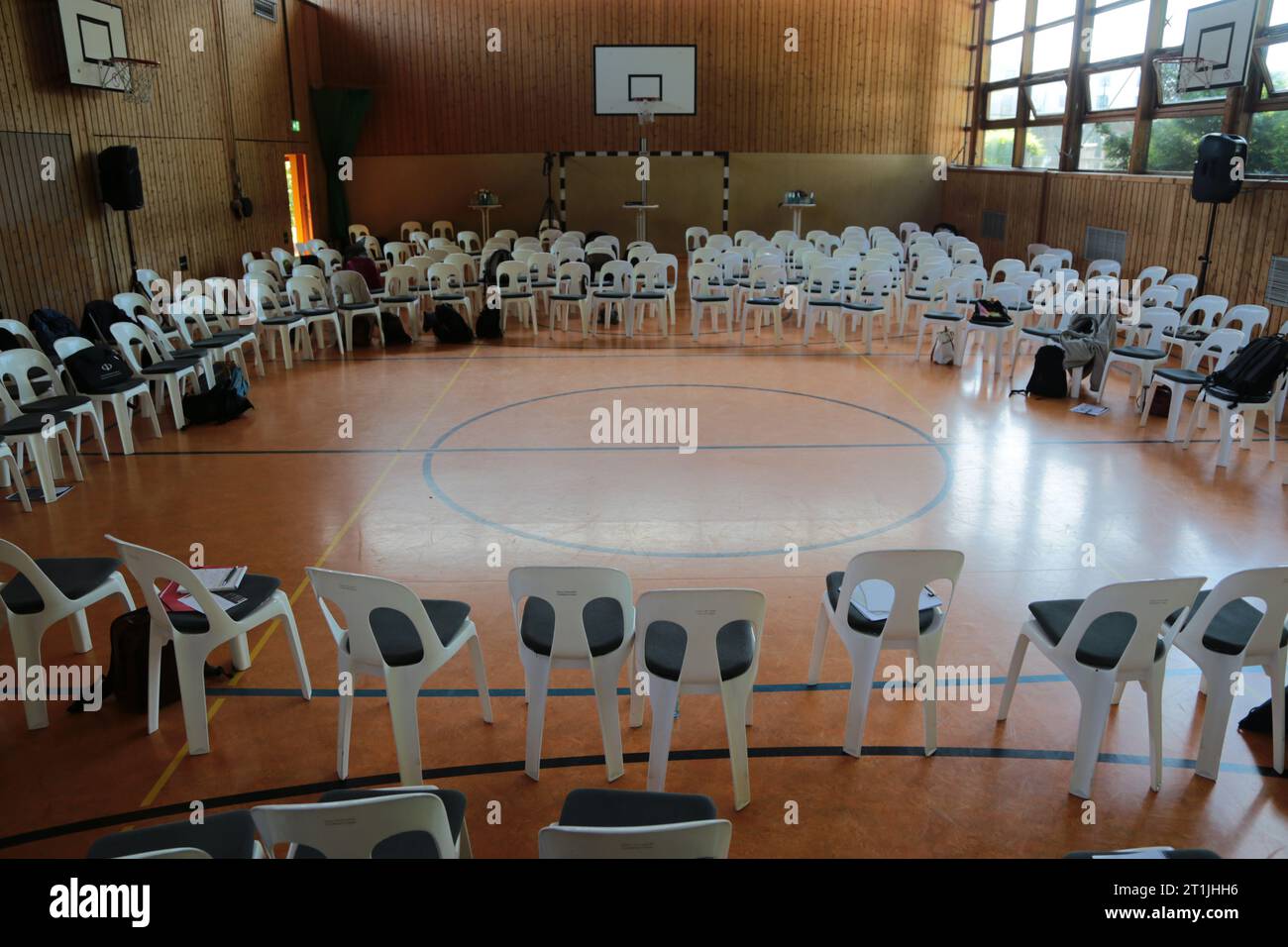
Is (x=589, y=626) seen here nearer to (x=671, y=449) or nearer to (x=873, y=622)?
(x=873, y=622)

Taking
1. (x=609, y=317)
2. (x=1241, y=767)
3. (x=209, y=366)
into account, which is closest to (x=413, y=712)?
(x=1241, y=767)

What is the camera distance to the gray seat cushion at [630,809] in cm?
303

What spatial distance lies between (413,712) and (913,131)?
2023 centimetres

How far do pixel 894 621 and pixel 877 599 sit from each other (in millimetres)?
147

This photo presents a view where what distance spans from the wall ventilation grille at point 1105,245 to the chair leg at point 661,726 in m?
12.8

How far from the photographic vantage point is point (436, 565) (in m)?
6.18

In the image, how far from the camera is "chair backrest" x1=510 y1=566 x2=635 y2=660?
3.98m

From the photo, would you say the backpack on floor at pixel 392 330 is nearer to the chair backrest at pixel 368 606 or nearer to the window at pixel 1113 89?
the chair backrest at pixel 368 606

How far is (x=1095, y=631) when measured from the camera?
163 inches

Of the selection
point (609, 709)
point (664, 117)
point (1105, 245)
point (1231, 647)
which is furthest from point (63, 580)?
point (664, 117)

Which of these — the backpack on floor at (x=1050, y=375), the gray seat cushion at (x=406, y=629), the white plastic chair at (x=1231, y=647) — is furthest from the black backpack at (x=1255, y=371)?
the gray seat cushion at (x=406, y=629)

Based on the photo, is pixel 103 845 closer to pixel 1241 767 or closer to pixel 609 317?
pixel 1241 767

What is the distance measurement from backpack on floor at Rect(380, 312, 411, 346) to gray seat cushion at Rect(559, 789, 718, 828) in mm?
10772
